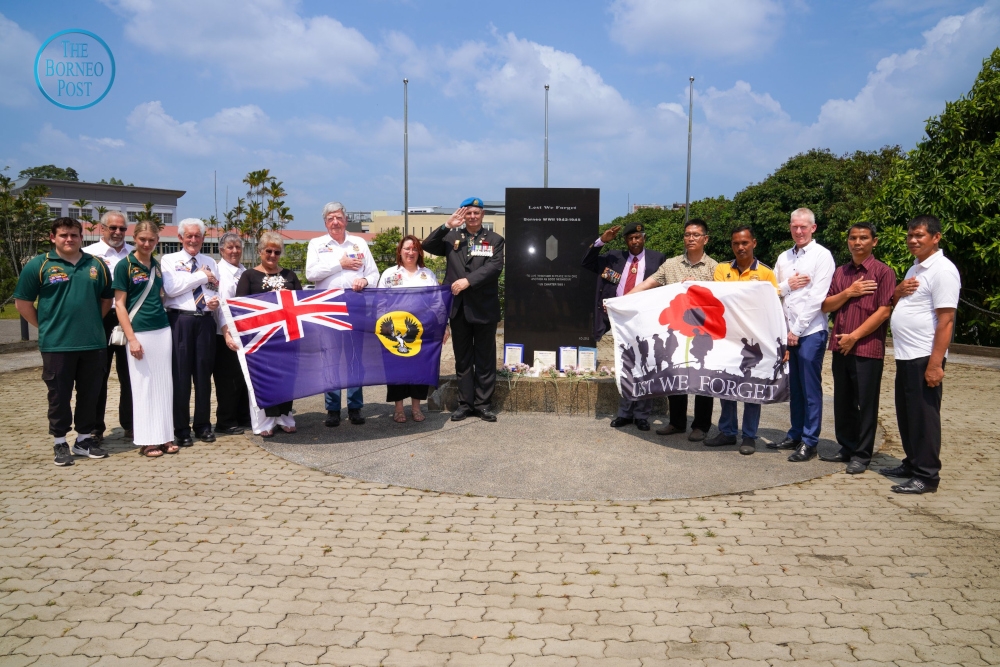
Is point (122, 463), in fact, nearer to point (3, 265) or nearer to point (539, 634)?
point (539, 634)

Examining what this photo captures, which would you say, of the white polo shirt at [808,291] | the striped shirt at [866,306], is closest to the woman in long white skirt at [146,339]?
the white polo shirt at [808,291]

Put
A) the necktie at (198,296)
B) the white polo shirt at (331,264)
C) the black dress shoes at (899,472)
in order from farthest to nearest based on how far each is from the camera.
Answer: the white polo shirt at (331,264) → the necktie at (198,296) → the black dress shoes at (899,472)

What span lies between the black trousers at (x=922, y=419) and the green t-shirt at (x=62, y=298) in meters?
6.47

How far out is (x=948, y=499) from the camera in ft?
17.2

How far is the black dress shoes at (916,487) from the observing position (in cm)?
533

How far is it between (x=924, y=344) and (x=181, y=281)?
6.09m

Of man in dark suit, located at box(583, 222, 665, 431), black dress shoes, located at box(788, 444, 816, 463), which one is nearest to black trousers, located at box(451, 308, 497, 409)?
man in dark suit, located at box(583, 222, 665, 431)

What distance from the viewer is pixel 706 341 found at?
6508 millimetres

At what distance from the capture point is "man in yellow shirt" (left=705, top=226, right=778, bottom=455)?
6.31 metres

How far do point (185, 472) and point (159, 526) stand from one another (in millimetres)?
1258

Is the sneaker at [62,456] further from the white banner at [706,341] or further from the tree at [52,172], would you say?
the tree at [52,172]

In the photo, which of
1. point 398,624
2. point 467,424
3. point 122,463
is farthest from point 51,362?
point 398,624

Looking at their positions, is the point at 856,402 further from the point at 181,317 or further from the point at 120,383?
the point at 120,383

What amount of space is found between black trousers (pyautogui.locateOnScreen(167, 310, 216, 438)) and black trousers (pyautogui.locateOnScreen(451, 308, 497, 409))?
233cm
